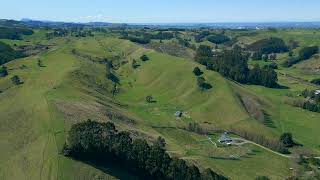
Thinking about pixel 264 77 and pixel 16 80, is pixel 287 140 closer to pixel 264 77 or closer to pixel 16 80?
pixel 264 77

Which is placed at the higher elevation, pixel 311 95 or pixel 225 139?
pixel 225 139

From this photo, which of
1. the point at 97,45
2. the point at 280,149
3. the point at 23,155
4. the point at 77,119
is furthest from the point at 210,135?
the point at 97,45

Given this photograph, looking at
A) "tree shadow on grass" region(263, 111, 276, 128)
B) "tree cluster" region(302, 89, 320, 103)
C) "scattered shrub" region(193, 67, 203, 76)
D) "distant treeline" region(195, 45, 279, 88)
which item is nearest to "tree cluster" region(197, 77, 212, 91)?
"scattered shrub" region(193, 67, 203, 76)

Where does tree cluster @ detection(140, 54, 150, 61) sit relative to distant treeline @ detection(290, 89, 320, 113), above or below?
above

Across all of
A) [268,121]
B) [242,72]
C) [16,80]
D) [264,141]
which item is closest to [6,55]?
[16,80]

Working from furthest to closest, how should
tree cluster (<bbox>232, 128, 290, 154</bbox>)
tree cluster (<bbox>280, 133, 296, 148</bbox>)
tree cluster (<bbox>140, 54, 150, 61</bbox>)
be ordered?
tree cluster (<bbox>140, 54, 150, 61</bbox>) → tree cluster (<bbox>280, 133, 296, 148</bbox>) → tree cluster (<bbox>232, 128, 290, 154</bbox>)

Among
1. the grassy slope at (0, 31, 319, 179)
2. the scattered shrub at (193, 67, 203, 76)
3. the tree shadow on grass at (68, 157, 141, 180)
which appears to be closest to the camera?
the tree shadow on grass at (68, 157, 141, 180)

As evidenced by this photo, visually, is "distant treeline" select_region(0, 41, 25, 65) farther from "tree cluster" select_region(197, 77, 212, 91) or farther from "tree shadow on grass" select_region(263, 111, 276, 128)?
"tree shadow on grass" select_region(263, 111, 276, 128)

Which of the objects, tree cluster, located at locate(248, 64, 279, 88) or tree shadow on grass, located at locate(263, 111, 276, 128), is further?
tree cluster, located at locate(248, 64, 279, 88)
